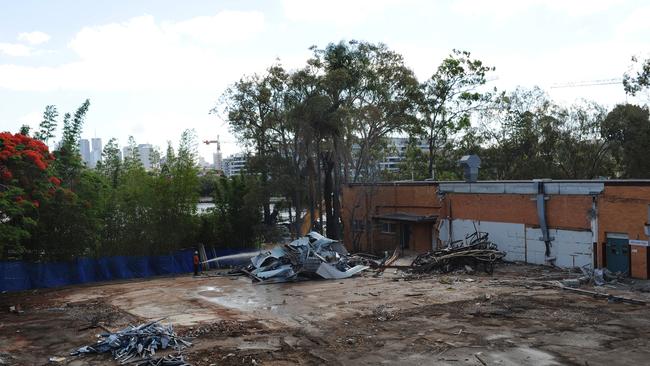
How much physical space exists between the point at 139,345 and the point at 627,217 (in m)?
19.7

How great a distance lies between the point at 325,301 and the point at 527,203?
12966 millimetres

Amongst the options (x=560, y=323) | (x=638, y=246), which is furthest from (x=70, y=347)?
(x=638, y=246)

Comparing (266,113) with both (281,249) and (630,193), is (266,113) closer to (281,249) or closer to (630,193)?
(281,249)

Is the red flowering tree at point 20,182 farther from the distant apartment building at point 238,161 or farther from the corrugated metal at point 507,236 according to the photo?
the corrugated metal at point 507,236

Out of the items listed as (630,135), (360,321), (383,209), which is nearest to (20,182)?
(360,321)

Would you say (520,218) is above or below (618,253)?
above

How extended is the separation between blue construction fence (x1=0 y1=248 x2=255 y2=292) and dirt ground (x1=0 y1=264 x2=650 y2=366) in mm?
1328

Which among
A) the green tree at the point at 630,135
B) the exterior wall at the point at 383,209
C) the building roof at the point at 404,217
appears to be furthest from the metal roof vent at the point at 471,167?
the green tree at the point at 630,135

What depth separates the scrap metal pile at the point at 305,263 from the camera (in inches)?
1027

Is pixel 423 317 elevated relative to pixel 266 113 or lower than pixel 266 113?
lower

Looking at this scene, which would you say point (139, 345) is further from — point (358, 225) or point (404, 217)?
point (358, 225)

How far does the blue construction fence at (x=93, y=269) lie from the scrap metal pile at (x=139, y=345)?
44.8ft

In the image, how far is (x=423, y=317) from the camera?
17328 millimetres

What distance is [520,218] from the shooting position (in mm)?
28609
